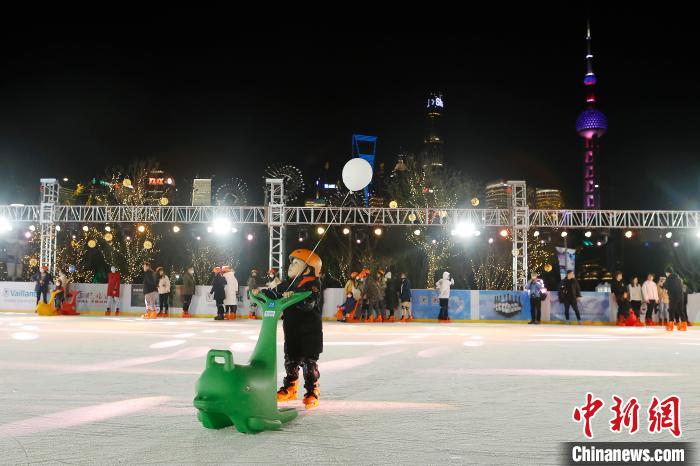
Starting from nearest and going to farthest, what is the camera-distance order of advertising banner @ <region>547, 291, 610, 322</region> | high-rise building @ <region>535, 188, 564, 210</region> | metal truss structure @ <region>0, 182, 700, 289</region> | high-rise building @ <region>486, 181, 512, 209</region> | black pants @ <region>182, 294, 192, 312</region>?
advertising banner @ <region>547, 291, 610, 322</region>, black pants @ <region>182, 294, 192, 312</region>, metal truss structure @ <region>0, 182, 700, 289</region>, high-rise building @ <region>486, 181, 512, 209</region>, high-rise building @ <region>535, 188, 564, 210</region>

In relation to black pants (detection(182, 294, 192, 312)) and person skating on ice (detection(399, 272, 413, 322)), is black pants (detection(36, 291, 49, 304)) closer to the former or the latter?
black pants (detection(182, 294, 192, 312))

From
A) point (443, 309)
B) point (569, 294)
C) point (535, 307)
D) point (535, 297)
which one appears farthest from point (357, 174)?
point (569, 294)

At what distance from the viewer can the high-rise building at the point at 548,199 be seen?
2455 inches

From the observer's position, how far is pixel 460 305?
22438 millimetres

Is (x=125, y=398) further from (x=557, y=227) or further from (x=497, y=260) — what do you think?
(x=497, y=260)

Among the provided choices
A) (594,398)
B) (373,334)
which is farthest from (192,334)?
(594,398)

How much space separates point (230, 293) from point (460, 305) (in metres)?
7.75

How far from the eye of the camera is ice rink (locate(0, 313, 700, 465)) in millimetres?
3863

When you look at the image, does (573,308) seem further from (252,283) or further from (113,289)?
(113,289)

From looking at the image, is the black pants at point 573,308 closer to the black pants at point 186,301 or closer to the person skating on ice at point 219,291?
the person skating on ice at point 219,291

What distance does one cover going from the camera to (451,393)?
6.16m

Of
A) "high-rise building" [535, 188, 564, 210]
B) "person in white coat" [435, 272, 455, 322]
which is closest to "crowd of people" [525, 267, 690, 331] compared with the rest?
"person in white coat" [435, 272, 455, 322]

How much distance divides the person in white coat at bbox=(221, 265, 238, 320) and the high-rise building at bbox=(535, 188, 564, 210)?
44785 mm

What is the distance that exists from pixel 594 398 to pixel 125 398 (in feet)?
13.5
